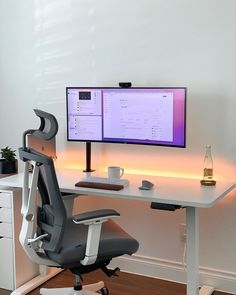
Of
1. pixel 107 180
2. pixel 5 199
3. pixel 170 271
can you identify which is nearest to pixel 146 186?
pixel 107 180

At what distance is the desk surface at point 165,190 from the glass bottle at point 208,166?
0.07 metres

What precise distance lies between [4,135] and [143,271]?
5.38 ft

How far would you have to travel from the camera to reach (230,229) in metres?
3.02

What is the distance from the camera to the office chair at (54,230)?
7.29ft

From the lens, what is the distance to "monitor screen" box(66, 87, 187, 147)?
2.89 m

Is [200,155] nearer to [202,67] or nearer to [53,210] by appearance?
[202,67]

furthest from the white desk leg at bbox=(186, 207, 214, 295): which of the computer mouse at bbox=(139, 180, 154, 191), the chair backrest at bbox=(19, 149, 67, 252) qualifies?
the chair backrest at bbox=(19, 149, 67, 252)

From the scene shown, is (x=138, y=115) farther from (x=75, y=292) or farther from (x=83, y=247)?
(x=75, y=292)

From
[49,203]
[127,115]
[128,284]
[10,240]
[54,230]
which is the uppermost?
[127,115]

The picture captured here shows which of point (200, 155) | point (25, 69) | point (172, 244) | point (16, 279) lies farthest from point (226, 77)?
point (16, 279)

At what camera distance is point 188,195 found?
2535 millimetres

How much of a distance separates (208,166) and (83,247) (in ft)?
3.56

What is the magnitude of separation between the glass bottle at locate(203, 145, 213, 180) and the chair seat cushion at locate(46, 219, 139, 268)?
722 millimetres

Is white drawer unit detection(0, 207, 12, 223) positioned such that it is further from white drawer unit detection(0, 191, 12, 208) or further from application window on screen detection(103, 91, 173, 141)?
application window on screen detection(103, 91, 173, 141)
